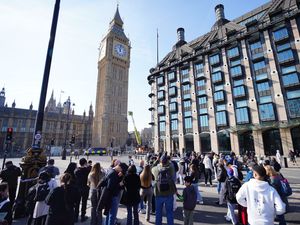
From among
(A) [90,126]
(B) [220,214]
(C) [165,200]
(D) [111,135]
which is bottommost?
(B) [220,214]

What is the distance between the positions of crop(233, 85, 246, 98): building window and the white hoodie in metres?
29.8

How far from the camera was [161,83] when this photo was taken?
4209 cm

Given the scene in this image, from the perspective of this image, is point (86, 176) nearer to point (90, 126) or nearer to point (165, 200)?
point (165, 200)

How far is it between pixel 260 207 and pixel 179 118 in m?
34.5

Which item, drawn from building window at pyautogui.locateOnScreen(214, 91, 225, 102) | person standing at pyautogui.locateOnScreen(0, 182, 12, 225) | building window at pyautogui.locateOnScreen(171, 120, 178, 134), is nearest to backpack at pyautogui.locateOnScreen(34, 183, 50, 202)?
person standing at pyautogui.locateOnScreen(0, 182, 12, 225)

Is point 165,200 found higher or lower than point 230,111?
lower

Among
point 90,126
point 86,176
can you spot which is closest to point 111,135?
point 90,126

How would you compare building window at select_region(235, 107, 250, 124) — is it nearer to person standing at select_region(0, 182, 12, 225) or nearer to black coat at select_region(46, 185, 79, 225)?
black coat at select_region(46, 185, 79, 225)

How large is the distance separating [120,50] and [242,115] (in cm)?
6555

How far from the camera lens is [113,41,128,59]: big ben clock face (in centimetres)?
7708

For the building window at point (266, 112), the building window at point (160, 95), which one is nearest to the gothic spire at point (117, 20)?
the building window at point (160, 95)

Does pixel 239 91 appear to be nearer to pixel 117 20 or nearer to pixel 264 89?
pixel 264 89

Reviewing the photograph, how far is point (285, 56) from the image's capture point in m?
26.3

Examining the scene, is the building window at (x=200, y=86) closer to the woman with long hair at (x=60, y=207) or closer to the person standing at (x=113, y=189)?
the person standing at (x=113, y=189)
